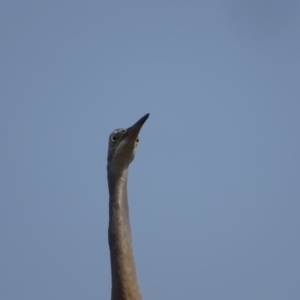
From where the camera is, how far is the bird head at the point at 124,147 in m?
8.37

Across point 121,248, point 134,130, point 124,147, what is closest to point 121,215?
point 121,248

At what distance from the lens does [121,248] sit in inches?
293

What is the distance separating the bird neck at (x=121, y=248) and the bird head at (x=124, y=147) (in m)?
0.31

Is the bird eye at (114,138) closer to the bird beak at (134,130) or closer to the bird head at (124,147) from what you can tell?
the bird head at (124,147)

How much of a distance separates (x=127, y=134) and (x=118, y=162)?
0.36 meters

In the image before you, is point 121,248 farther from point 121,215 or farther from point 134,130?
point 134,130

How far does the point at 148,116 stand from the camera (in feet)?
26.5

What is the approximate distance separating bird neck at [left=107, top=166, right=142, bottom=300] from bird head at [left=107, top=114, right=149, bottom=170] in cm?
31

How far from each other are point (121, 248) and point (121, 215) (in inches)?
18.1

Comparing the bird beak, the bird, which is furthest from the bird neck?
the bird beak

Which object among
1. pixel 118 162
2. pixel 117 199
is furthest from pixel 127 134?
pixel 117 199

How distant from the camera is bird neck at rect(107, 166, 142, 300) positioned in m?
7.20

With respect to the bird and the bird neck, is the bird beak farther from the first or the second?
the bird neck

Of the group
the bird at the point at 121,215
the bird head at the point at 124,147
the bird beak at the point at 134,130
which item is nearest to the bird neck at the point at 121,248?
the bird at the point at 121,215
